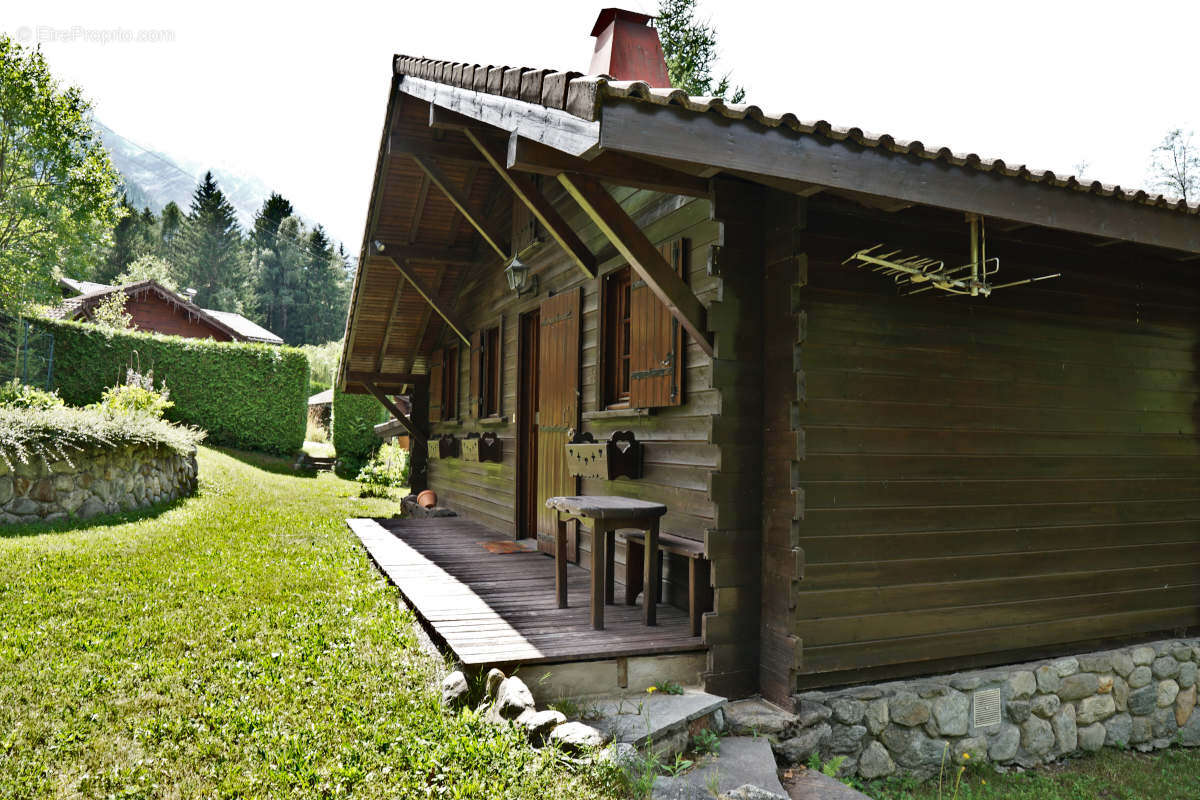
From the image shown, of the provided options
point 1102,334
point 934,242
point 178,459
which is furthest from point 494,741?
point 178,459

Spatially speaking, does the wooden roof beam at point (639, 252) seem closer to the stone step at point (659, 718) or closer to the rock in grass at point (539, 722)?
the stone step at point (659, 718)

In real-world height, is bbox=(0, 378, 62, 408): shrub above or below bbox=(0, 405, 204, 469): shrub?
above

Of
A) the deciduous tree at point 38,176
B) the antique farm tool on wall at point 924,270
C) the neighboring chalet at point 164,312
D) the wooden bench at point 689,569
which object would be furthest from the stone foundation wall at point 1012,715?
the neighboring chalet at point 164,312

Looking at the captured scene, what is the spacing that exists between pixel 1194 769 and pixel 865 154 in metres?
4.48

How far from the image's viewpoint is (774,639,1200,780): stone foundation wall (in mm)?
4074

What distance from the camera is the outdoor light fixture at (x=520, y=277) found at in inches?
295

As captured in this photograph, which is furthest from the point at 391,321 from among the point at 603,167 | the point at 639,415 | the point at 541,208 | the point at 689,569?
the point at 603,167

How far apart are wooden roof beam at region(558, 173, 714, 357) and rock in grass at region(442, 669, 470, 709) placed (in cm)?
204

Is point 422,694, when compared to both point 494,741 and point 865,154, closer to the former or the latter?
point 494,741

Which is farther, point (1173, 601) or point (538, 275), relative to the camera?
point (538, 275)

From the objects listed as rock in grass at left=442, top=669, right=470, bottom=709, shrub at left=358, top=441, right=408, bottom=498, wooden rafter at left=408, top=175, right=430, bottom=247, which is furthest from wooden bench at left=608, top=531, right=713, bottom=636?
shrub at left=358, top=441, right=408, bottom=498

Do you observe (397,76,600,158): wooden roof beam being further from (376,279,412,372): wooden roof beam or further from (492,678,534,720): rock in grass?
(376,279,412,372): wooden roof beam

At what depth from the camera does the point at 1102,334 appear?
5066 millimetres

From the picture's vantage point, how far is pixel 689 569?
4.46 m
